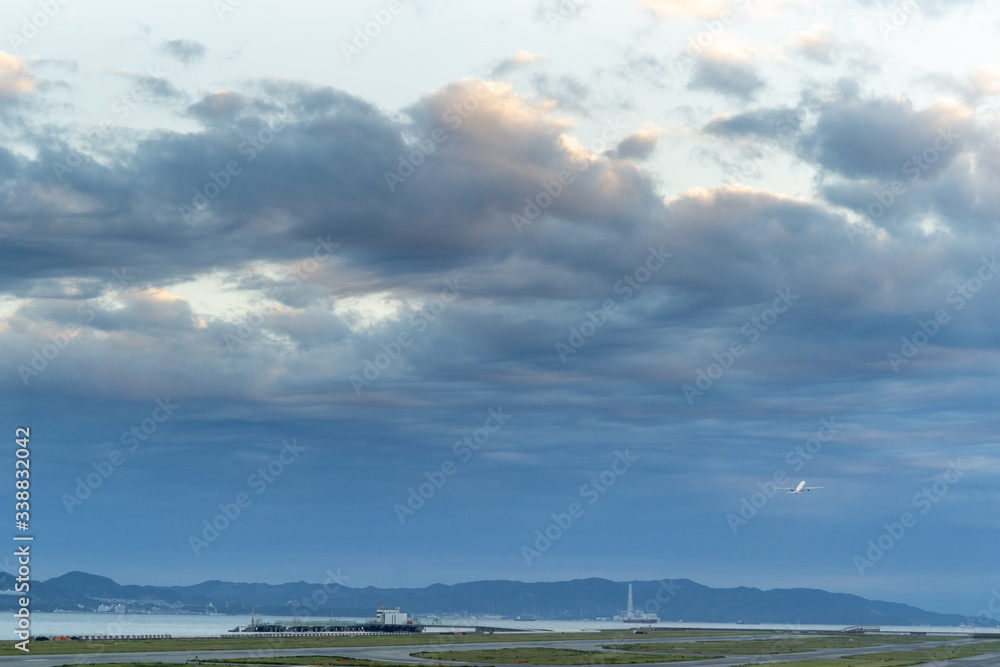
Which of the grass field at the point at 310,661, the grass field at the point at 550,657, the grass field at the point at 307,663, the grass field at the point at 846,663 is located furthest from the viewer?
the grass field at the point at 550,657

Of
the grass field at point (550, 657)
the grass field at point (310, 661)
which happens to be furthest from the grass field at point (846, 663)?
the grass field at point (310, 661)

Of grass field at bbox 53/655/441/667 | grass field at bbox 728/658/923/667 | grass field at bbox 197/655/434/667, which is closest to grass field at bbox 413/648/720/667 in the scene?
grass field at bbox 197/655/434/667

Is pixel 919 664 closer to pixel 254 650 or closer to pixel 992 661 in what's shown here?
pixel 992 661

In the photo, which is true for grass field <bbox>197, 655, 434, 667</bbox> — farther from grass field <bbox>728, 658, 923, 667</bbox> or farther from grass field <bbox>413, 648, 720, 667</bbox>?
grass field <bbox>728, 658, 923, 667</bbox>

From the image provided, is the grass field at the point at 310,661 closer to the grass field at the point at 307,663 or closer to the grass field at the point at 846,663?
the grass field at the point at 307,663

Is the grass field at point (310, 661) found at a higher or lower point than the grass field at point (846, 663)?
higher

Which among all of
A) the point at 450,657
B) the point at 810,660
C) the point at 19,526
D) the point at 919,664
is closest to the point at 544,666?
the point at 450,657

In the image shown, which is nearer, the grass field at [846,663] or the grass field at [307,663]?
the grass field at [307,663]

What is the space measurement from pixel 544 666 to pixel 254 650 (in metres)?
57.0

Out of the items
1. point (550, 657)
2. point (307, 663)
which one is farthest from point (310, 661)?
point (550, 657)

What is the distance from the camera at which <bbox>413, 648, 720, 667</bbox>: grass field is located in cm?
16750

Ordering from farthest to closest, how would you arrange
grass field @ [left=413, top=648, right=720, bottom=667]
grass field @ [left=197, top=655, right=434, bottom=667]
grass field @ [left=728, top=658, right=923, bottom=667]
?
1. grass field @ [left=413, top=648, right=720, bottom=667]
2. grass field @ [left=728, top=658, right=923, bottom=667]
3. grass field @ [left=197, top=655, right=434, bottom=667]

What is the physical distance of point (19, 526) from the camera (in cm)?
10306

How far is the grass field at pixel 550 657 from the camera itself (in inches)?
6594
